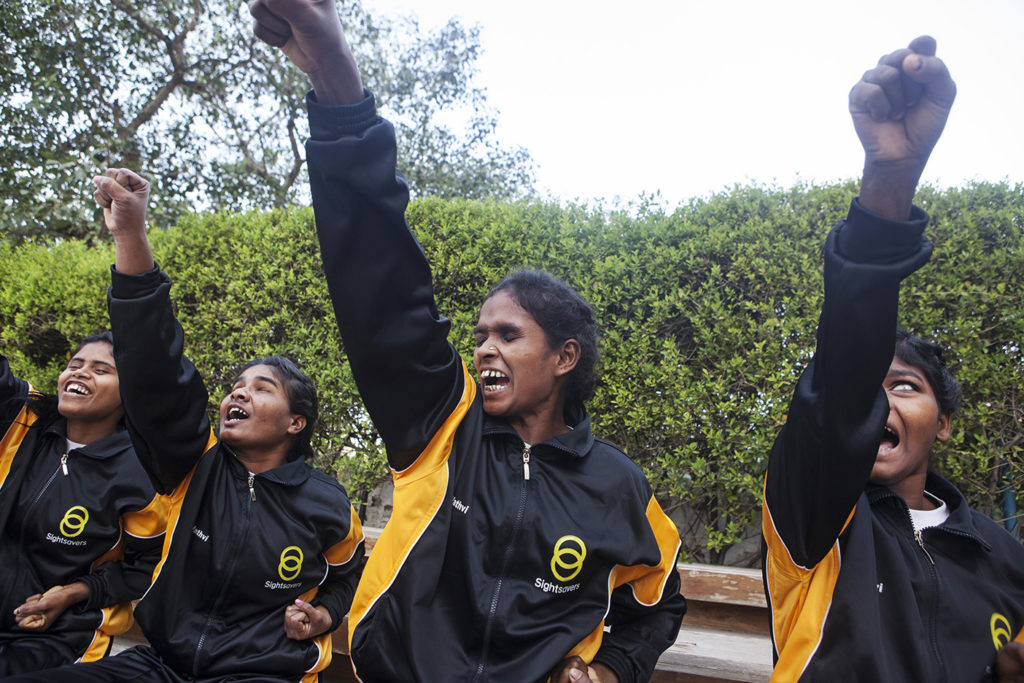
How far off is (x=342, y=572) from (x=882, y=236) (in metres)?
2.54

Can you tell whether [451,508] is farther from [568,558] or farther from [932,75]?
[932,75]

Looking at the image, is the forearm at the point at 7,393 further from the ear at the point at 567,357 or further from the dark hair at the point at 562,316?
the ear at the point at 567,357

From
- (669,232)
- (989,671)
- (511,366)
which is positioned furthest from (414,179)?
→ (989,671)

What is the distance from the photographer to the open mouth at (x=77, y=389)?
10.4 ft

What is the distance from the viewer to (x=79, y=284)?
5.80m

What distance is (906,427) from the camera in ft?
7.04

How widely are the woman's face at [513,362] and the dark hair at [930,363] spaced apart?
1.15 meters

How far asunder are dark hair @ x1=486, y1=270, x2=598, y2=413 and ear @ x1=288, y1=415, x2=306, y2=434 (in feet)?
4.20

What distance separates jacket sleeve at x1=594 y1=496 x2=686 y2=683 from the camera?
7.58 feet

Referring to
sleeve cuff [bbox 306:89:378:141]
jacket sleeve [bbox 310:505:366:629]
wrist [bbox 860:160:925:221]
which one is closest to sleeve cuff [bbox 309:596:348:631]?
jacket sleeve [bbox 310:505:366:629]

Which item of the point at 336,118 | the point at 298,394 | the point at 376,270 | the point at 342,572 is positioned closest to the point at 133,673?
the point at 342,572

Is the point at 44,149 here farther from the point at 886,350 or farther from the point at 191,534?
the point at 886,350

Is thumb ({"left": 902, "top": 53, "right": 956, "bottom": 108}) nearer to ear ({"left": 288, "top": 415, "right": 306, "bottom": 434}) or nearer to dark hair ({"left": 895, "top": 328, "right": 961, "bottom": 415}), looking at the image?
dark hair ({"left": 895, "top": 328, "right": 961, "bottom": 415})

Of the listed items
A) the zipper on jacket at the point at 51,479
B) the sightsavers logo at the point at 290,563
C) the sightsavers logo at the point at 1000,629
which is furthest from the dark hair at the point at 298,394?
the sightsavers logo at the point at 1000,629
